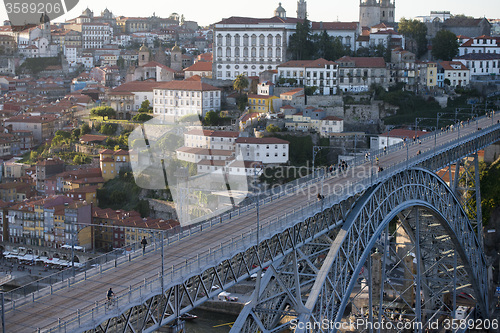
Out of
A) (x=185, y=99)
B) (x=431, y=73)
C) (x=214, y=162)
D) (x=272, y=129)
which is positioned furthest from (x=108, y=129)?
(x=431, y=73)

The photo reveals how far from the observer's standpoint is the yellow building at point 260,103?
70.1 meters

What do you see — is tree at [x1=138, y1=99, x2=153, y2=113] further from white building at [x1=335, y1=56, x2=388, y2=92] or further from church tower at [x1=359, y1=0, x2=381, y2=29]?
church tower at [x1=359, y1=0, x2=381, y2=29]

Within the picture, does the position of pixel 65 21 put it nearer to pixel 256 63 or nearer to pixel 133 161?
pixel 256 63

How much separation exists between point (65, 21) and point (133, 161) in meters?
93.3

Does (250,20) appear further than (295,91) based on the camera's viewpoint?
Yes

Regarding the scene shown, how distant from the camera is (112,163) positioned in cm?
6562

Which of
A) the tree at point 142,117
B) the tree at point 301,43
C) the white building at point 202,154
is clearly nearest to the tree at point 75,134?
the tree at point 142,117

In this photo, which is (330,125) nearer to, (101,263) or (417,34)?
(417,34)

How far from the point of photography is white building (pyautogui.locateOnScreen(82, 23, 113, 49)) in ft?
435

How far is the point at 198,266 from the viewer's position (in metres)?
19.0

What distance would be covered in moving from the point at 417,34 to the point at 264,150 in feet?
108

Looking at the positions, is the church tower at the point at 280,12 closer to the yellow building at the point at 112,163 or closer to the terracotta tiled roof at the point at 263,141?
the terracotta tiled roof at the point at 263,141

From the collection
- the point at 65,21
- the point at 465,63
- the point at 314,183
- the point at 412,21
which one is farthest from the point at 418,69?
the point at 65,21

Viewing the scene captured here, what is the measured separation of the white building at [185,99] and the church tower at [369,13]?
2954 cm
